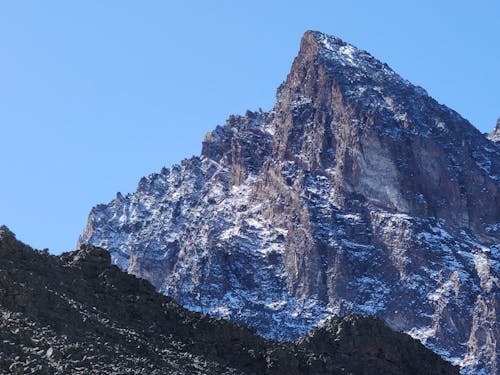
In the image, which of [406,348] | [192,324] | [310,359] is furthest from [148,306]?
[406,348]

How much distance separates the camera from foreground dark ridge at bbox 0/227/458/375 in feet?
182

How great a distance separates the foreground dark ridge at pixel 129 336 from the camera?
55.6 metres

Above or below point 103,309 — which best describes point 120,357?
below

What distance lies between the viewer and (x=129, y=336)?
61562mm

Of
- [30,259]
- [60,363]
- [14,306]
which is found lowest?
[60,363]

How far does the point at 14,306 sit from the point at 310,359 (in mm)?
13772

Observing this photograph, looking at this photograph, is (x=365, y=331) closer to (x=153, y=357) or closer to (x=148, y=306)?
(x=148, y=306)

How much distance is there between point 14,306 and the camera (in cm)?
5900

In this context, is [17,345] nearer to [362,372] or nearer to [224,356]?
[224,356]

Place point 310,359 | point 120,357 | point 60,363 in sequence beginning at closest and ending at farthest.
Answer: point 60,363
point 120,357
point 310,359

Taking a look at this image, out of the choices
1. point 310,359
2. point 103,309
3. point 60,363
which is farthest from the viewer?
point 310,359

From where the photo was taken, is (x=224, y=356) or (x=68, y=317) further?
(x=224, y=356)

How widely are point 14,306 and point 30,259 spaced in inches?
253

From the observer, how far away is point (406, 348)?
72.7 m
